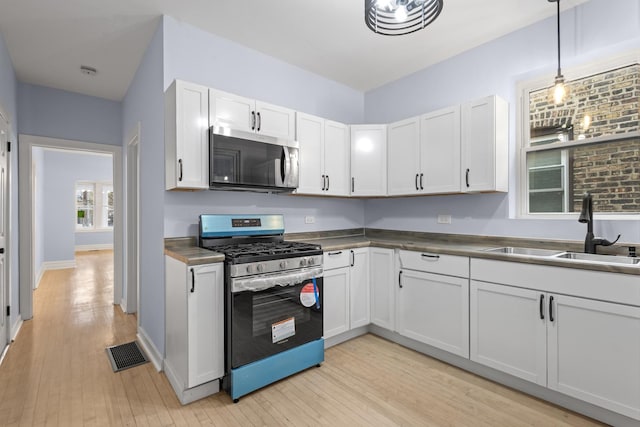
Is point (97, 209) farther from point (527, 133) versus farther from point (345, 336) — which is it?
point (527, 133)

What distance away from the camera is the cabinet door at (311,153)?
9.88ft

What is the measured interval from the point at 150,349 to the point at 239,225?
1304 mm

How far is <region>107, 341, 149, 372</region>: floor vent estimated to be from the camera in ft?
8.45

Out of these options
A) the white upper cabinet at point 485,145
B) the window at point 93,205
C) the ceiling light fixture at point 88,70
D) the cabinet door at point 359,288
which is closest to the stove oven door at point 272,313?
the cabinet door at point 359,288

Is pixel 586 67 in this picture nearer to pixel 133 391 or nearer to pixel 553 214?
pixel 553 214

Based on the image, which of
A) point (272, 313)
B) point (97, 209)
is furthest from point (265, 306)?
point (97, 209)

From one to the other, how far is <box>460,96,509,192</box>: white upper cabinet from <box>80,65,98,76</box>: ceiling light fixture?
3.70m

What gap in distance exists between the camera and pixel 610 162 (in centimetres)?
236

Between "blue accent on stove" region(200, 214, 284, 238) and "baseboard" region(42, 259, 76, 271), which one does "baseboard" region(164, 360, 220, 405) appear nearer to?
"blue accent on stove" region(200, 214, 284, 238)

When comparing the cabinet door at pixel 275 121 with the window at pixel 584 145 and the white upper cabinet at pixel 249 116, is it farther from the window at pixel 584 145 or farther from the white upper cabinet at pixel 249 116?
the window at pixel 584 145

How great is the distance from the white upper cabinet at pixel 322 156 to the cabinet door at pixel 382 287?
0.77 meters

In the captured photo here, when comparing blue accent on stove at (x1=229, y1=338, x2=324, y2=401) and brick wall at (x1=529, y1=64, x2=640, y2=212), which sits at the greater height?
brick wall at (x1=529, y1=64, x2=640, y2=212)

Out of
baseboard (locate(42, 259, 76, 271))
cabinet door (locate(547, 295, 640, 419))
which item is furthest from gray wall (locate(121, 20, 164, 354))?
baseboard (locate(42, 259, 76, 271))

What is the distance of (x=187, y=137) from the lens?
2311mm
